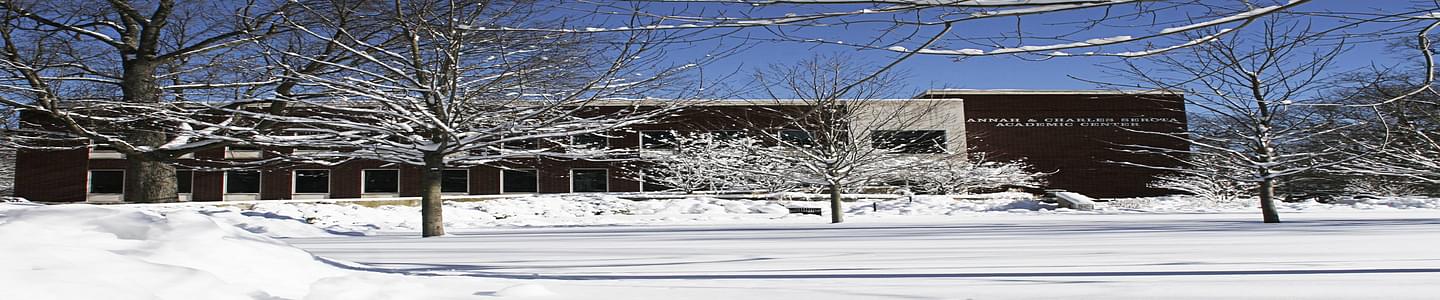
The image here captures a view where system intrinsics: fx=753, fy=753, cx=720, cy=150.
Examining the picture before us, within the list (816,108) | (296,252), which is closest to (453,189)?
(816,108)

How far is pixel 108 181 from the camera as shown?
3097cm

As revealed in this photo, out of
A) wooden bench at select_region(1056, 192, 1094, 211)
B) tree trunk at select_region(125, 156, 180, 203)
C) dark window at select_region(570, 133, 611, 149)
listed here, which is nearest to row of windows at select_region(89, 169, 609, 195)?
dark window at select_region(570, 133, 611, 149)

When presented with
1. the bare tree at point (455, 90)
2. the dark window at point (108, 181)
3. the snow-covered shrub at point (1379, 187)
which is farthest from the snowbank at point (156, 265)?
the dark window at point (108, 181)

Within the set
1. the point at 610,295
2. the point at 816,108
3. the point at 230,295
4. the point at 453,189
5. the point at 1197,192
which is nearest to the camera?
the point at 230,295

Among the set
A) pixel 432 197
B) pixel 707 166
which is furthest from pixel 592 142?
pixel 432 197

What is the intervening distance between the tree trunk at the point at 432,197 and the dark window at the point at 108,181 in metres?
29.7

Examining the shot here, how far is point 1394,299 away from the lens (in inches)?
113

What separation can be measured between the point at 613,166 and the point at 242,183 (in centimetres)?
1510

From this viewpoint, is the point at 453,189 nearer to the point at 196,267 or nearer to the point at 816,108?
the point at 816,108

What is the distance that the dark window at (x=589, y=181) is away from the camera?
33.0 m

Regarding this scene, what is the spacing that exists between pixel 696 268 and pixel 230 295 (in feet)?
7.98

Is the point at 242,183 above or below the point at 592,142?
below

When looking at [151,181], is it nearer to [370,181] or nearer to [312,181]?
[370,181]

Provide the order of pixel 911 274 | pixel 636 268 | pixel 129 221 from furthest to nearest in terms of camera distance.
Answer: pixel 636 268
pixel 911 274
pixel 129 221
